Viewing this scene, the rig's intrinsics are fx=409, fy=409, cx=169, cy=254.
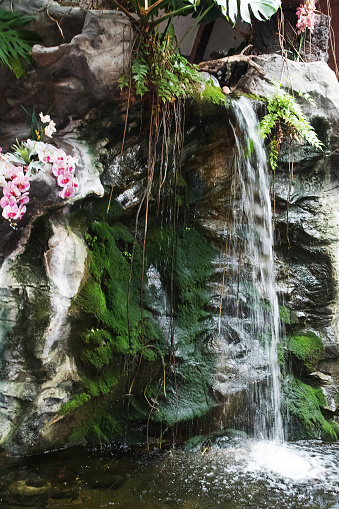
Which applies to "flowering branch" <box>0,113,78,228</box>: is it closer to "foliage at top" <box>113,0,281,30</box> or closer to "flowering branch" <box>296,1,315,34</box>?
"foliage at top" <box>113,0,281,30</box>

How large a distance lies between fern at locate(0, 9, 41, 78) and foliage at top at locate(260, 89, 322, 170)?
192 cm

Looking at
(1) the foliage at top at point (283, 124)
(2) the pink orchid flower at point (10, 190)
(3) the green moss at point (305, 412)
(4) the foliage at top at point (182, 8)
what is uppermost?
(4) the foliage at top at point (182, 8)

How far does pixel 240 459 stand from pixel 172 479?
614 mm

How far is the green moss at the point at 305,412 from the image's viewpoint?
3.46m

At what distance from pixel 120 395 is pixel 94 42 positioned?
2.61 m

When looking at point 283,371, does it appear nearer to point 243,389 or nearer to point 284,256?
point 243,389

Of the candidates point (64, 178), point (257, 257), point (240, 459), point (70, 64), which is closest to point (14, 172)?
point (64, 178)

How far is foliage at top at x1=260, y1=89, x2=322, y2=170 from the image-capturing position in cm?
349

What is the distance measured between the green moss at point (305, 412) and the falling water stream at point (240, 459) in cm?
10

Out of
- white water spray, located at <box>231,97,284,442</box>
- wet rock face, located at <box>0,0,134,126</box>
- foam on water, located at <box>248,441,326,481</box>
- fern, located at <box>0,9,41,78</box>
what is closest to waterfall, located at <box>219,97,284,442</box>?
white water spray, located at <box>231,97,284,442</box>

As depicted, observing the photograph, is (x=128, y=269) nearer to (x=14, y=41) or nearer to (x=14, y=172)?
(x=14, y=172)

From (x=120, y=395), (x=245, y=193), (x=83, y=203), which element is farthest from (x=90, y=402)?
(x=245, y=193)

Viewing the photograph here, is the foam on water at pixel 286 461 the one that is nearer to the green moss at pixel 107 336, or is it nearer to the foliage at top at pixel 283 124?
the green moss at pixel 107 336

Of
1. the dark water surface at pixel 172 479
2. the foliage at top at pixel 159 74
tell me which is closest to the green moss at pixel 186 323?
the dark water surface at pixel 172 479
